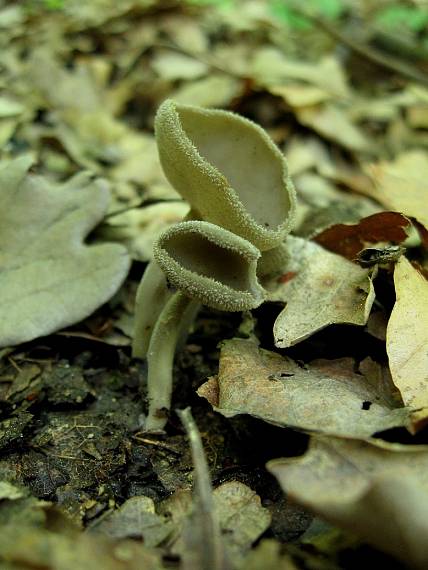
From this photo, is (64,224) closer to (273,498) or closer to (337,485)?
(273,498)

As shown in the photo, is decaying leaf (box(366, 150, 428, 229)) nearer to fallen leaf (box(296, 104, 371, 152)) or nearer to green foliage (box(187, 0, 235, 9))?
fallen leaf (box(296, 104, 371, 152))

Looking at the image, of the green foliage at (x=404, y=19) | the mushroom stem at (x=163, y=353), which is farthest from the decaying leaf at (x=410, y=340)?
the green foliage at (x=404, y=19)

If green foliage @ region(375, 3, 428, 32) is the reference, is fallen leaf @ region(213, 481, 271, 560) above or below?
below

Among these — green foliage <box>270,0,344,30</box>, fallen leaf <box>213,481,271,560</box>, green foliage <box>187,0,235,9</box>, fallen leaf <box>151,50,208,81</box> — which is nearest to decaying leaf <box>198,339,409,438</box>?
fallen leaf <box>213,481,271,560</box>

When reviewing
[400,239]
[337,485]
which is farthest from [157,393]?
[400,239]

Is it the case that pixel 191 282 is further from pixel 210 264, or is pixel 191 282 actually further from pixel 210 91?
pixel 210 91

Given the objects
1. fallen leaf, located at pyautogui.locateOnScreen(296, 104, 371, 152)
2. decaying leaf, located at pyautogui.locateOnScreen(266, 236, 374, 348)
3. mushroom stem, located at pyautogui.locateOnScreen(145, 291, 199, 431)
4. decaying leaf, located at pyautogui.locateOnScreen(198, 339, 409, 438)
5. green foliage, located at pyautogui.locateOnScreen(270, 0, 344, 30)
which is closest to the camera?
decaying leaf, located at pyautogui.locateOnScreen(198, 339, 409, 438)

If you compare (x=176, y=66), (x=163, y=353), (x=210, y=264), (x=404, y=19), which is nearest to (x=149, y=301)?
(x=163, y=353)
